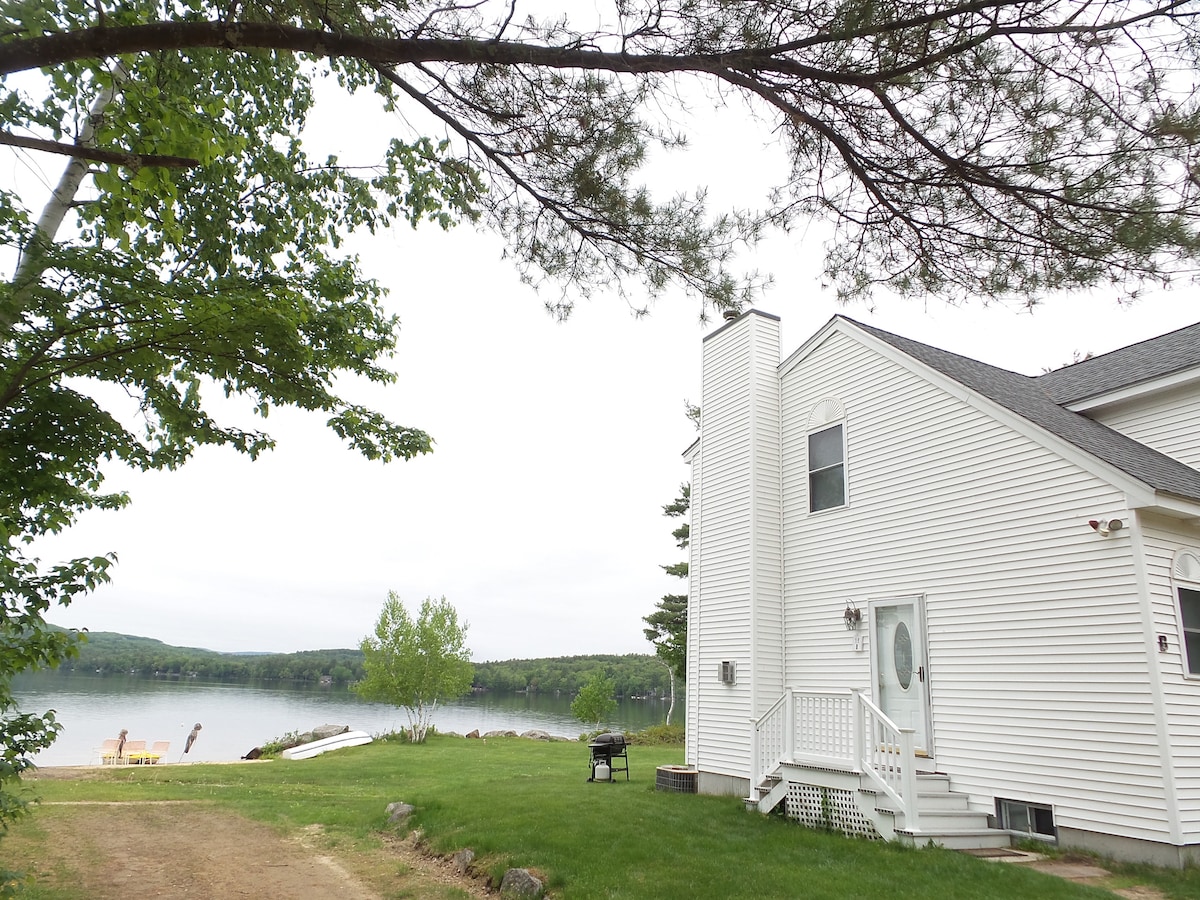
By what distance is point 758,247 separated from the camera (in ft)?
17.4

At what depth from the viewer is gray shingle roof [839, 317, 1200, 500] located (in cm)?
747

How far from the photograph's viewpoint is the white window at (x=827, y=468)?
1044 centimetres

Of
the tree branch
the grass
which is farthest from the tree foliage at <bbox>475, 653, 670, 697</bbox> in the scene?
the tree branch

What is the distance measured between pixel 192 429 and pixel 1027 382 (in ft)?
37.1

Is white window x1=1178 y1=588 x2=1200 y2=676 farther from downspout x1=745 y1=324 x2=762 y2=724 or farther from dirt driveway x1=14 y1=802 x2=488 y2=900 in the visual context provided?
dirt driveway x1=14 y1=802 x2=488 y2=900

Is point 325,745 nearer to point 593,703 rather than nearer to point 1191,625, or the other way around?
point 593,703

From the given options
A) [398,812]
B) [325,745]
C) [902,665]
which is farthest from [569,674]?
[902,665]

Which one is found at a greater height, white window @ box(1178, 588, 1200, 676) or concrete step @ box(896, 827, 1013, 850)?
white window @ box(1178, 588, 1200, 676)

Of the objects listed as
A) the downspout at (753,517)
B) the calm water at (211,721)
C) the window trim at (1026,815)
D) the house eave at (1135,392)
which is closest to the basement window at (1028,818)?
the window trim at (1026,815)

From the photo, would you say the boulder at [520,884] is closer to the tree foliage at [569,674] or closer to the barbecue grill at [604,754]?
the barbecue grill at [604,754]

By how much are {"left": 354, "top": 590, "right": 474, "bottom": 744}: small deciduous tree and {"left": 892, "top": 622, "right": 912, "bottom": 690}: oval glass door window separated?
18.8 metres

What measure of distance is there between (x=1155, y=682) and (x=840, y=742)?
3011 millimetres

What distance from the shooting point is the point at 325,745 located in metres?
21.0

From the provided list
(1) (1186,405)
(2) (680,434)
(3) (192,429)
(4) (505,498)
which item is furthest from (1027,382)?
(4) (505,498)
